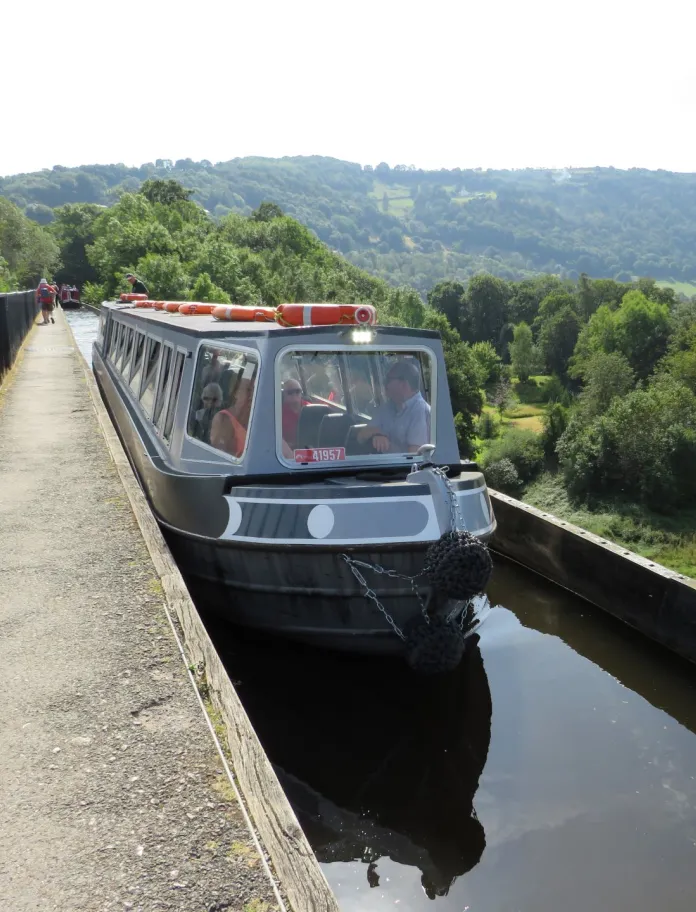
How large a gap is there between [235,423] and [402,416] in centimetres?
157

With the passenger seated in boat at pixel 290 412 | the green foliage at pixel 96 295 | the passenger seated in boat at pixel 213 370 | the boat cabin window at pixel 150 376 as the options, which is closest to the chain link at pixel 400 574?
the passenger seated in boat at pixel 290 412

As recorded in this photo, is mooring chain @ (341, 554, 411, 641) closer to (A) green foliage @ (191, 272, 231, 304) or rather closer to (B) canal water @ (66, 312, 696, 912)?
(B) canal water @ (66, 312, 696, 912)

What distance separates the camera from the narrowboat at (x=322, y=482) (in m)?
6.63

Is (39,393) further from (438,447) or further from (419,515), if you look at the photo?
(419,515)

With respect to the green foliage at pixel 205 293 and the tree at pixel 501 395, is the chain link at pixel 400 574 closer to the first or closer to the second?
the green foliage at pixel 205 293

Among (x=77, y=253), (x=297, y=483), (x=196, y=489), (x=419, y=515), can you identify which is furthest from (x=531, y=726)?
(x=77, y=253)

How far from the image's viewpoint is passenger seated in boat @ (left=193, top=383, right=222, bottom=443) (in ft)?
26.0

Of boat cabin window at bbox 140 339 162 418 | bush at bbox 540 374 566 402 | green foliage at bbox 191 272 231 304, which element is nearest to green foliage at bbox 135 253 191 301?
green foliage at bbox 191 272 231 304

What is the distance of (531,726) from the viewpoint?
729 centimetres

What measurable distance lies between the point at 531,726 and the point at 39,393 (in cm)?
1184

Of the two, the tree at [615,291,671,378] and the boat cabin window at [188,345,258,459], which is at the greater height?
the boat cabin window at [188,345,258,459]

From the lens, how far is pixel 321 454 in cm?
739

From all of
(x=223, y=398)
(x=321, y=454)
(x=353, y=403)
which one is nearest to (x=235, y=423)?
(x=223, y=398)

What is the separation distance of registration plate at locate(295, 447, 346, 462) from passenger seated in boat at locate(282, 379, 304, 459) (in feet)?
0.30
